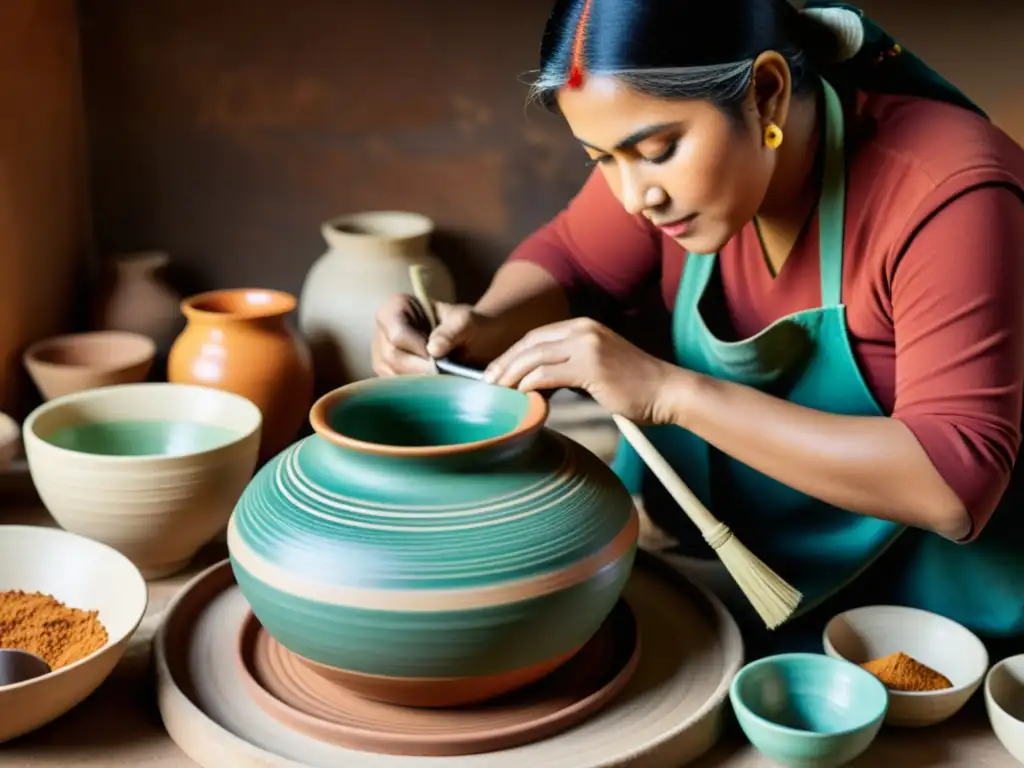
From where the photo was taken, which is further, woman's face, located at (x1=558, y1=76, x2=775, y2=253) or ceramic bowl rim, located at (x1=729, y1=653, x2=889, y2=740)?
woman's face, located at (x1=558, y1=76, x2=775, y2=253)

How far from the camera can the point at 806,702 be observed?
1.31 metres

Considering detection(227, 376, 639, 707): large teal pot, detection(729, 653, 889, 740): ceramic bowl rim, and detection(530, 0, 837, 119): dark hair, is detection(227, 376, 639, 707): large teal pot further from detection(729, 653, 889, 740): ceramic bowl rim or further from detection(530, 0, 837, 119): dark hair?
detection(530, 0, 837, 119): dark hair

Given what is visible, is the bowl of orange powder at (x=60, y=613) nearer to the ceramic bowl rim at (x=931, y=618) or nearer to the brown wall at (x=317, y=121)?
the ceramic bowl rim at (x=931, y=618)

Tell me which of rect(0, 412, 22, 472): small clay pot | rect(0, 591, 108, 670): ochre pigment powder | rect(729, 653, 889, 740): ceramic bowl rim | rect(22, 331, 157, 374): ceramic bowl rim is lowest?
rect(0, 591, 108, 670): ochre pigment powder

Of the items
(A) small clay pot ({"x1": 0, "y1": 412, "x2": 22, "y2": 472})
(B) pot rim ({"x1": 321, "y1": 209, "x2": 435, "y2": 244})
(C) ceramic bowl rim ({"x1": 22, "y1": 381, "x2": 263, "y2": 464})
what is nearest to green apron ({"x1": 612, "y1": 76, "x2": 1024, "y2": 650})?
(C) ceramic bowl rim ({"x1": 22, "y1": 381, "x2": 263, "y2": 464})

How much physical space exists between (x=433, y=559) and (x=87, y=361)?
1.21 m

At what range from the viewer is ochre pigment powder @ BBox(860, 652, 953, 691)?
133cm

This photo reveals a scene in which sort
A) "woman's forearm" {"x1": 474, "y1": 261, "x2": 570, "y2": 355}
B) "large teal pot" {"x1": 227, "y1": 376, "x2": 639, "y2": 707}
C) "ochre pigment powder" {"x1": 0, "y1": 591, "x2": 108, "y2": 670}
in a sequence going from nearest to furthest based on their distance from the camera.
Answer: "large teal pot" {"x1": 227, "y1": 376, "x2": 639, "y2": 707} → "ochre pigment powder" {"x1": 0, "y1": 591, "x2": 108, "y2": 670} → "woman's forearm" {"x1": 474, "y1": 261, "x2": 570, "y2": 355}

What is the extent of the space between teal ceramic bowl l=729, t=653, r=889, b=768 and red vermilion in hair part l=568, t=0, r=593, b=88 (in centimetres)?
65

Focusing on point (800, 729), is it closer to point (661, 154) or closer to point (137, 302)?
point (661, 154)

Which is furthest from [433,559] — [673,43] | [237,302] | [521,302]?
[237,302]

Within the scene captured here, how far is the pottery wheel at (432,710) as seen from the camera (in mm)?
1225

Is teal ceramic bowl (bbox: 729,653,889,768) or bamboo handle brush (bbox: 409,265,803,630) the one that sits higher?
bamboo handle brush (bbox: 409,265,803,630)

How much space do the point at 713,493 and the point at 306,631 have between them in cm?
67
